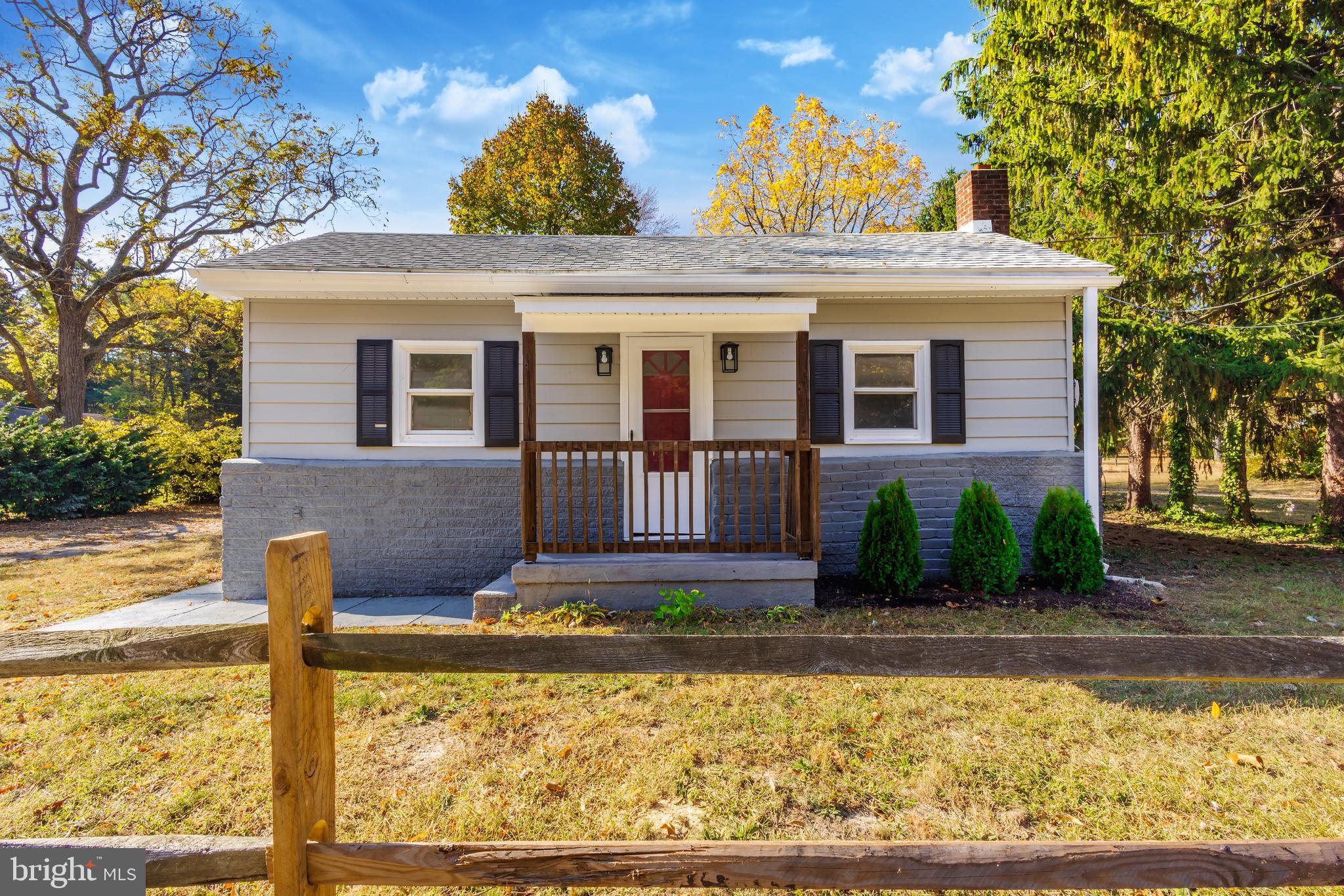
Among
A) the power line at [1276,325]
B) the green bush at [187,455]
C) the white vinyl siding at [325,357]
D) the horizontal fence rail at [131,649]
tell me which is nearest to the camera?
the horizontal fence rail at [131,649]

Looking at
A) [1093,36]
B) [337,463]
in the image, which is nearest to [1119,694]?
[337,463]

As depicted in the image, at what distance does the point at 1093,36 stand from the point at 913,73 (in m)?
9.30

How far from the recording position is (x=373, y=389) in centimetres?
641

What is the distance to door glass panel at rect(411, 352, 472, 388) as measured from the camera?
21.6ft

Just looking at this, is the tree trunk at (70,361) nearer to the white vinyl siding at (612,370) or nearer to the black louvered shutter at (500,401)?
the white vinyl siding at (612,370)

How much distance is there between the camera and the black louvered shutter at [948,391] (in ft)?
21.8

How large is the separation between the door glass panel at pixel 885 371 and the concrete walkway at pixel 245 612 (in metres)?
4.56

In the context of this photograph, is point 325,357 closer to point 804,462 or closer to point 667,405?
point 667,405

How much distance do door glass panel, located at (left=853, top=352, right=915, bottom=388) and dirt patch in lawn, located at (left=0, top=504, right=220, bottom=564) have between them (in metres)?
9.89

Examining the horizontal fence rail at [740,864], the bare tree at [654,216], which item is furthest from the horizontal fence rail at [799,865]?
the bare tree at [654,216]

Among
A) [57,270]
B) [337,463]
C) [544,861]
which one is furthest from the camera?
[57,270]

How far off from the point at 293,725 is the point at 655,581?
4180mm

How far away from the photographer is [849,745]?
3.14 m

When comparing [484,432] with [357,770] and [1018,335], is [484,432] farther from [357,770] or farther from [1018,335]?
[1018,335]
